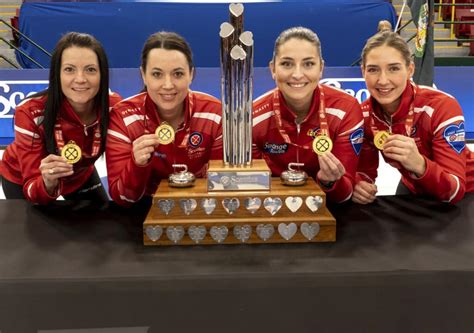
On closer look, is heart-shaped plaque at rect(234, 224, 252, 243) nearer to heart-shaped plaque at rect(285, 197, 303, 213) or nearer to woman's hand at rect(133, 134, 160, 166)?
heart-shaped plaque at rect(285, 197, 303, 213)

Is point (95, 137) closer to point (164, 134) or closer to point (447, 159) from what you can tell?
point (164, 134)

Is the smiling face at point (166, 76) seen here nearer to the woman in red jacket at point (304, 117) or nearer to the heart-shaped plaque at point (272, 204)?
the woman in red jacket at point (304, 117)

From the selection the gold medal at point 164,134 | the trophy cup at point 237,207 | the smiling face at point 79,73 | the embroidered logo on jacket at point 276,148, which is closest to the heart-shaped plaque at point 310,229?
the trophy cup at point 237,207

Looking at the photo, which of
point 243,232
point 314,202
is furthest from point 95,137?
point 314,202

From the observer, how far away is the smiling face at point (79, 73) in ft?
5.63

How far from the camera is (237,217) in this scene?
131 centimetres

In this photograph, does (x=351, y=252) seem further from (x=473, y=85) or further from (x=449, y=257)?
(x=473, y=85)

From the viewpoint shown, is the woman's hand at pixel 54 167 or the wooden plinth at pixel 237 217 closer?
the wooden plinth at pixel 237 217

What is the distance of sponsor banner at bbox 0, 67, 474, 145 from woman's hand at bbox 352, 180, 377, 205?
3.27m

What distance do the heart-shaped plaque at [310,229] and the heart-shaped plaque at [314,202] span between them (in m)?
0.04

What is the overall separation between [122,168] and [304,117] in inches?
25.6

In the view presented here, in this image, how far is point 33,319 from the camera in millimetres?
1119

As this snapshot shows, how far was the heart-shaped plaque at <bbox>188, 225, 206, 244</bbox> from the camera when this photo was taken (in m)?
1.29

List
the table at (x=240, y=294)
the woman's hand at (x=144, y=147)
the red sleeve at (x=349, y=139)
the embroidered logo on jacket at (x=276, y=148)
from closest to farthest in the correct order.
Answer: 1. the table at (x=240, y=294)
2. the woman's hand at (x=144, y=147)
3. the red sleeve at (x=349, y=139)
4. the embroidered logo on jacket at (x=276, y=148)
